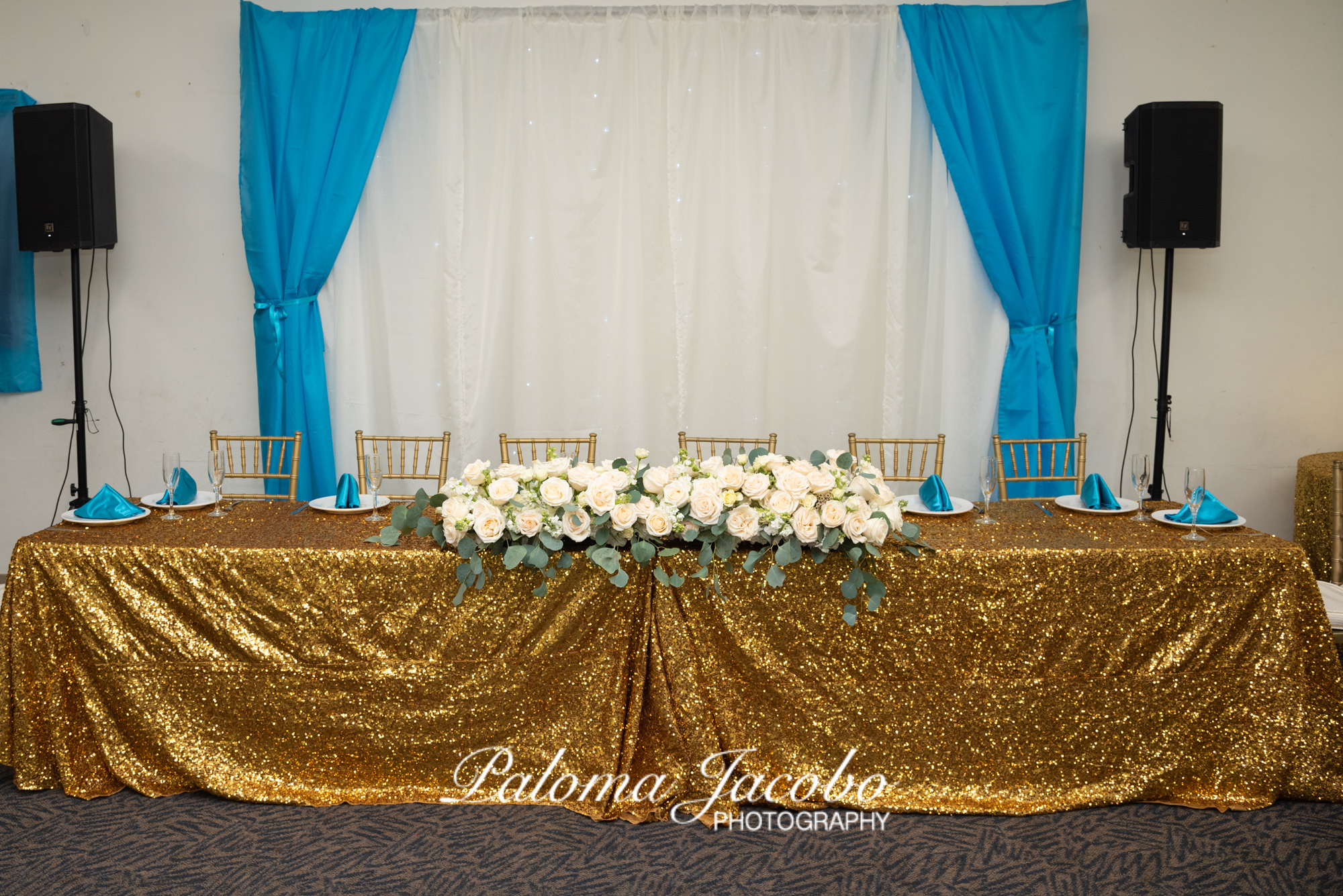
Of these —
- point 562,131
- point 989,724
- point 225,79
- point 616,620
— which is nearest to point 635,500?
point 616,620

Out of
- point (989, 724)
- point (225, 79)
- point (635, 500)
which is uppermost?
point (225, 79)

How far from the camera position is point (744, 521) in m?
1.93

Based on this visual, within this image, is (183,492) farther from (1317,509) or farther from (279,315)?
(1317,509)

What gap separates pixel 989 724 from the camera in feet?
6.82

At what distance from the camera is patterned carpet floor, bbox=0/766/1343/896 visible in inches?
74.0

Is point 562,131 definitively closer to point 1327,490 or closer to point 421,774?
point 421,774

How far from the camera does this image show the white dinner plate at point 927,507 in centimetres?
241

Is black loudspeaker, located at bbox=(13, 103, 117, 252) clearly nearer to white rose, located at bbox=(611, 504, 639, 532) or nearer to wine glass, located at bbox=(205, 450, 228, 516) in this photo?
wine glass, located at bbox=(205, 450, 228, 516)

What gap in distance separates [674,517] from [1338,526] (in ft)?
9.34

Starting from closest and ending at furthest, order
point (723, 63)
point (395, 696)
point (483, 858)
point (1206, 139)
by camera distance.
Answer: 1. point (483, 858)
2. point (395, 696)
3. point (1206, 139)
4. point (723, 63)

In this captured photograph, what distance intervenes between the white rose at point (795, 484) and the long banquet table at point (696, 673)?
0.21 meters

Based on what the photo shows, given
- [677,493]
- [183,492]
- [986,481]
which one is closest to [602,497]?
[677,493]

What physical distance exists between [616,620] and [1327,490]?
2.95 meters

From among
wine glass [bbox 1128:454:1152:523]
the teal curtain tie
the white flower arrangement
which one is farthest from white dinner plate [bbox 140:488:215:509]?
wine glass [bbox 1128:454:1152:523]
